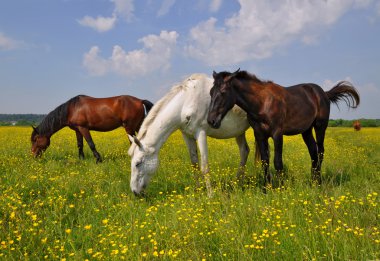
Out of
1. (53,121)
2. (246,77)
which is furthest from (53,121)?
(246,77)

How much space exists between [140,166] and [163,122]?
921 mm

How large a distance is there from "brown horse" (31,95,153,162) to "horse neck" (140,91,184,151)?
16.5 ft

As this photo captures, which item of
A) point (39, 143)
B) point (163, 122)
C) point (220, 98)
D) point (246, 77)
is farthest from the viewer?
point (39, 143)

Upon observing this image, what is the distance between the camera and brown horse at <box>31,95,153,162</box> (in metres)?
9.40

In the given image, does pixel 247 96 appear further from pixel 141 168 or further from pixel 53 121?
pixel 53 121

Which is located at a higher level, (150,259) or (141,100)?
(141,100)

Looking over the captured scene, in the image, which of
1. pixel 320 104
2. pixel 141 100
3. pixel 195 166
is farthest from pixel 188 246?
pixel 141 100

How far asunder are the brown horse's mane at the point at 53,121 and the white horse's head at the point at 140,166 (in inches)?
229

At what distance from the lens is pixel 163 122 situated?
5000mm

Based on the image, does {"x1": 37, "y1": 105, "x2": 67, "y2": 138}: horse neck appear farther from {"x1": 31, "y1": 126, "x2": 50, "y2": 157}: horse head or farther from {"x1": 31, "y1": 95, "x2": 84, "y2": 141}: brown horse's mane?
{"x1": 31, "y1": 126, "x2": 50, "y2": 157}: horse head

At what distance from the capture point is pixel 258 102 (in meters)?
4.70

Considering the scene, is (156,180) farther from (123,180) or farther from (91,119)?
(91,119)

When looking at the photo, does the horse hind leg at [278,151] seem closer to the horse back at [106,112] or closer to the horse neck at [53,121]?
the horse back at [106,112]

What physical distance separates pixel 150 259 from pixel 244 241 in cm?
93
